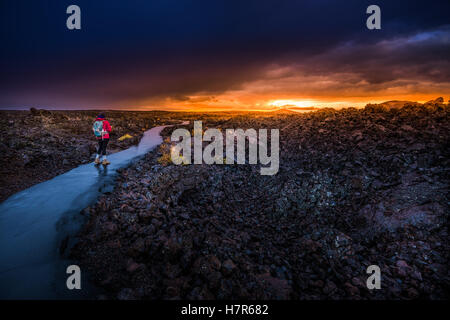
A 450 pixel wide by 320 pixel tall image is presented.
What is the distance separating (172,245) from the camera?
4.17 meters

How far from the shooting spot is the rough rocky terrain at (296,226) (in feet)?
11.8

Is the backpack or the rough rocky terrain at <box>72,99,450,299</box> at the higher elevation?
the backpack

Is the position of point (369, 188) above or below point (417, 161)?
below

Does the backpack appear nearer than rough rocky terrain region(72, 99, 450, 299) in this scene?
No

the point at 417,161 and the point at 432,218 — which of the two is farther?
the point at 417,161

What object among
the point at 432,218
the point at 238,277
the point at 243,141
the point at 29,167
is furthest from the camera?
the point at 243,141

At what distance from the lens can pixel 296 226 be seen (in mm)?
5809

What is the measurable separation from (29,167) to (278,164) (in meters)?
13.2

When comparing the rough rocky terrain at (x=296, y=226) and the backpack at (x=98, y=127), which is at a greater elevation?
the backpack at (x=98, y=127)

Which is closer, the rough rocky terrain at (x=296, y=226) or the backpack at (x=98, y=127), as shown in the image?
the rough rocky terrain at (x=296, y=226)

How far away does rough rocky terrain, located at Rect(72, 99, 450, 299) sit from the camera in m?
3.59
